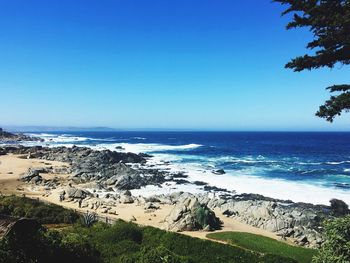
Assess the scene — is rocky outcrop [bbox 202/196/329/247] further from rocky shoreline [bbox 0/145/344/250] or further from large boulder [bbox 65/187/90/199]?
large boulder [bbox 65/187/90/199]

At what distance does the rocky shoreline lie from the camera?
2806cm

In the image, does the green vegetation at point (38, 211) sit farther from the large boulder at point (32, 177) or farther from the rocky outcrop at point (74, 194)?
the large boulder at point (32, 177)

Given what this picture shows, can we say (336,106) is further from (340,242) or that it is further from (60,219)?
(60,219)

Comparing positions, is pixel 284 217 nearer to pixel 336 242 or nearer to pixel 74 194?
pixel 336 242

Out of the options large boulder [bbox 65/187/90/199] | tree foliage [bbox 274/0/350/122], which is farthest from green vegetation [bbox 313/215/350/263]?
large boulder [bbox 65/187/90/199]

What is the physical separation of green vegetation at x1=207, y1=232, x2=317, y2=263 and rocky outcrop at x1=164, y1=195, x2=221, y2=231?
213 centimetres

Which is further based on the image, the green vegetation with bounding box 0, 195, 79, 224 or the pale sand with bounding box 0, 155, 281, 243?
the pale sand with bounding box 0, 155, 281, 243

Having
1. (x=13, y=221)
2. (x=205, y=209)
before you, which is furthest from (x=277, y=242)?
(x=13, y=221)

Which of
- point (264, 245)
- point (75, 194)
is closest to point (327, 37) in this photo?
point (264, 245)

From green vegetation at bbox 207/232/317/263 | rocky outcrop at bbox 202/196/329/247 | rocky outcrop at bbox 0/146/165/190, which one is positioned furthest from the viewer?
rocky outcrop at bbox 0/146/165/190

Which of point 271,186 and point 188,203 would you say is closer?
point 188,203

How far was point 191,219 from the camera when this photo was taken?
1100 inches

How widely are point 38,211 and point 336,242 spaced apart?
21370 mm

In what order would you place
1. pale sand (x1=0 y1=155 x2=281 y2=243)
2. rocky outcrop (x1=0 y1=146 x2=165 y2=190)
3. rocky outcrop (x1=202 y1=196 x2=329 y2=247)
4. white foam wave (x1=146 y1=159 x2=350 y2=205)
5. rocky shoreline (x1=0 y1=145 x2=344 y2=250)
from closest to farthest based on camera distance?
1. rocky outcrop (x1=202 y1=196 x2=329 y2=247)
2. rocky shoreline (x1=0 y1=145 x2=344 y2=250)
3. pale sand (x1=0 y1=155 x2=281 y2=243)
4. white foam wave (x1=146 y1=159 x2=350 y2=205)
5. rocky outcrop (x1=0 y1=146 x2=165 y2=190)
